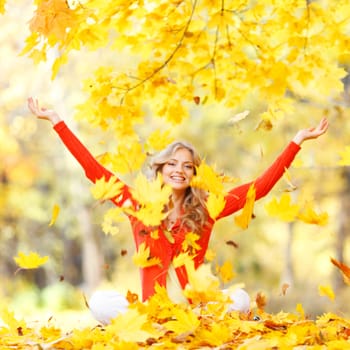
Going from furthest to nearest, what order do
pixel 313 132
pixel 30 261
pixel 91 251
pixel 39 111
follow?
pixel 91 251 < pixel 313 132 < pixel 39 111 < pixel 30 261

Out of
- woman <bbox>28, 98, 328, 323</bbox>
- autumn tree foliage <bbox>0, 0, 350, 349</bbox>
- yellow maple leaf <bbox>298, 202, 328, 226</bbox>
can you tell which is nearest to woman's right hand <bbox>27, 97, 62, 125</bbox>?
woman <bbox>28, 98, 328, 323</bbox>

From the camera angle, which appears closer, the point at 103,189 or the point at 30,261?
the point at 103,189

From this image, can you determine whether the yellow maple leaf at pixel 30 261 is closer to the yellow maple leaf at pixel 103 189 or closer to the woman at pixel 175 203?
the yellow maple leaf at pixel 103 189

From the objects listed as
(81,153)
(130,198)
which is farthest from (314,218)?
(81,153)

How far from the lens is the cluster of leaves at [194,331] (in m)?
2.52

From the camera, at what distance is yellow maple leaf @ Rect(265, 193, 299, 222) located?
9.55 feet

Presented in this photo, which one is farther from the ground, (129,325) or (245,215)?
(245,215)

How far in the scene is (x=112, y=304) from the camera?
3844 millimetres

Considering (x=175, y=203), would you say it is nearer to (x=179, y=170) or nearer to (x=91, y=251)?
(x=179, y=170)

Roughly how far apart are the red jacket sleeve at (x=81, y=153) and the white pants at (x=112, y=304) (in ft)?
1.52

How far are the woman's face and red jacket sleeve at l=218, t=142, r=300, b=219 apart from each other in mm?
243

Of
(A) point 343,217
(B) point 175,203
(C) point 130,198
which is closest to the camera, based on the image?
(C) point 130,198

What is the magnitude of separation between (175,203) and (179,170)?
18 cm

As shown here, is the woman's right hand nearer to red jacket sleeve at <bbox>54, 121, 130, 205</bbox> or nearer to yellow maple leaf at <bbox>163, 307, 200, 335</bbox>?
red jacket sleeve at <bbox>54, 121, 130, 205</bbox>
